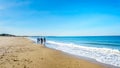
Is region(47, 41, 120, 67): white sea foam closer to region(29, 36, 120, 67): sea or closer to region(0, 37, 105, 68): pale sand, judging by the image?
region(29, 36, 120, 67): sea

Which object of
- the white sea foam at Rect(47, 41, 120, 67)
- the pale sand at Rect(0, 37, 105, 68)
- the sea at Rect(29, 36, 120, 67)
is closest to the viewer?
the pale sand at Rect(0, 37, 105, 68)

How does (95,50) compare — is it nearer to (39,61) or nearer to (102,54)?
(102,54)

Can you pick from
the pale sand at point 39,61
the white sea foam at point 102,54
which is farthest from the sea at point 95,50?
the pale sand at point 39,61

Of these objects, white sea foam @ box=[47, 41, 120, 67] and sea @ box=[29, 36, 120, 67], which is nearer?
white sea foam @ box=[47, 41, 120, 67]

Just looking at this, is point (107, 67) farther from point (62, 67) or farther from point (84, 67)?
point (62, 67)

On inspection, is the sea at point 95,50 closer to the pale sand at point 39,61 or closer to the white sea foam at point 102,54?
the white sea foam at point 102,54

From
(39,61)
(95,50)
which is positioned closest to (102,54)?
(95,50)

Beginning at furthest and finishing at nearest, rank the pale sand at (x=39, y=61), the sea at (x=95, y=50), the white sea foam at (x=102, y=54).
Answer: the sea at (x=95, y=50) < the white sea foam at (x=102, y=54) < the pale sand at (x=39, y=61)

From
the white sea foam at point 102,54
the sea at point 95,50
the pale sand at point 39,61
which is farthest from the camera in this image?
the sea at point 95,50

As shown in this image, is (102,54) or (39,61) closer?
(39,61)

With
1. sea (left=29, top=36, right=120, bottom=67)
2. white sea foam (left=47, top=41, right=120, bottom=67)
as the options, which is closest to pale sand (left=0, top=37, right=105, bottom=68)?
white sea foam (left=47, top=41, right=120, bottom=67)

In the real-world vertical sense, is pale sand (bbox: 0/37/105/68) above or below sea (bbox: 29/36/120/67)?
above

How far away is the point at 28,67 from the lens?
810 centimetres

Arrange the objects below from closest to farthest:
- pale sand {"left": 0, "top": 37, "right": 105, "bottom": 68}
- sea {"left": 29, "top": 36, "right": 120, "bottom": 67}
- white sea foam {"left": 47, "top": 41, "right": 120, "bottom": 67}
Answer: pale sand {"left": 0, "top": 37, "right": 105, "bottom": 68}
white sea foam {"left": 47, "top": 41, "right": 120, "bottom": 67}
sea {"left": 29, "top": 36, "right": 120, "bottom": 67}
